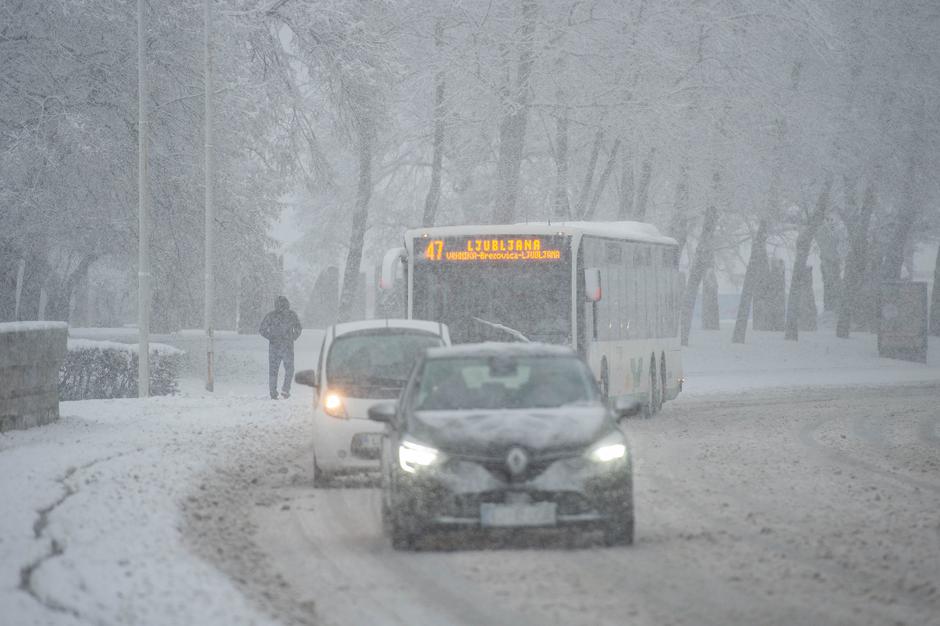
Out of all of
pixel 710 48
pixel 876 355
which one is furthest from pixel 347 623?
pixel 876 355

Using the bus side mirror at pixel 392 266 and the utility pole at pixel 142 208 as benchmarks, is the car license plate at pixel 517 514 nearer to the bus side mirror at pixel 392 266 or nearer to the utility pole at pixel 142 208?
the bus side mirror at pixel 392 266

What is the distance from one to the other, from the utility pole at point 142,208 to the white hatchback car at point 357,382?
1263 centimetres

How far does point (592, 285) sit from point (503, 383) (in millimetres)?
10381

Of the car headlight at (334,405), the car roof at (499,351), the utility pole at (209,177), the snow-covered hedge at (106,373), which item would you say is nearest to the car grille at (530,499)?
the car roof at (499,351)

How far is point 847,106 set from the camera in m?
55.3

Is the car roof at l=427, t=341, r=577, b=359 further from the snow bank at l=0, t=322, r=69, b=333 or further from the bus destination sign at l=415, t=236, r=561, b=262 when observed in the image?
the bus destination sign at l=415, t=236, r=561, b=262

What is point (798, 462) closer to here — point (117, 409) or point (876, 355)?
point (117, 409)

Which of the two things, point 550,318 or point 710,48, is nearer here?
point 550,318

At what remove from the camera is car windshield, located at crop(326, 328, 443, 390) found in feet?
55.1

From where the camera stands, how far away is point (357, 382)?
16.8 metres

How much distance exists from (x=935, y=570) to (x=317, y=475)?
728 cm

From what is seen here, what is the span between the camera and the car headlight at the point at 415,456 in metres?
11.8

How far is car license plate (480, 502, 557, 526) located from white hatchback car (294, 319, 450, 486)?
417cm

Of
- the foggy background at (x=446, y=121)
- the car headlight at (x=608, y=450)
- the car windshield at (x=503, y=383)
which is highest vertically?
the foggy background at (x=446, y=121)
